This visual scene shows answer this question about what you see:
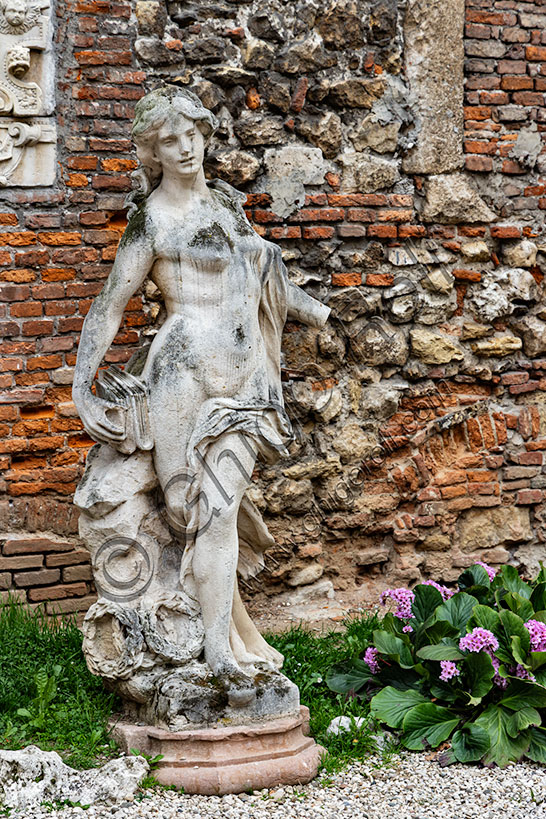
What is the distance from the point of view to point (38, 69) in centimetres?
552

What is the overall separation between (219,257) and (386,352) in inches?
79.3

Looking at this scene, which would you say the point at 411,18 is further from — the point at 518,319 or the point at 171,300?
the point at 171,300

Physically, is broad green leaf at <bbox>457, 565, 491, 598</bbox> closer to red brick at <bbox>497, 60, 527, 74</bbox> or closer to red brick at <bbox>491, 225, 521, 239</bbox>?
red brick at <bbox>491, 225, 521, 239</bbox>

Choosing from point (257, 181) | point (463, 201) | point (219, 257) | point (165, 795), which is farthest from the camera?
point (463, 201)

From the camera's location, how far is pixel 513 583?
5.13m

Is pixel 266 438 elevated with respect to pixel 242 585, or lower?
elevated

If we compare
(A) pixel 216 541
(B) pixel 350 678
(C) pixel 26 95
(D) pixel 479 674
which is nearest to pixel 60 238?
(C) pixel 26 95

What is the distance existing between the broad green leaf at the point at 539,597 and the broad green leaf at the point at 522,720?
0.57 meters

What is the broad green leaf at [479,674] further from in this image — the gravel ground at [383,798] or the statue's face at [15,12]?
the statue's face at [15,12]

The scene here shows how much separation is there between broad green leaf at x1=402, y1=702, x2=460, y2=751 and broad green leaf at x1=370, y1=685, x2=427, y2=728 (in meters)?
0.05

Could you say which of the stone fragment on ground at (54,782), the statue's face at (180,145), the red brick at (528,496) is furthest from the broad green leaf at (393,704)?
the statue's face at (180,145)

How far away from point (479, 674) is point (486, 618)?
27cm

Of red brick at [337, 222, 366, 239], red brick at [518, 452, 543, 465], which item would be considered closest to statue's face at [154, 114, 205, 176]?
red brick at [337, 222, 366, 239]

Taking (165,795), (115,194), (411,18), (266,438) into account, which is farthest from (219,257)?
(411,18)
